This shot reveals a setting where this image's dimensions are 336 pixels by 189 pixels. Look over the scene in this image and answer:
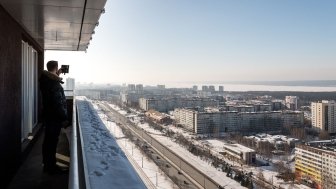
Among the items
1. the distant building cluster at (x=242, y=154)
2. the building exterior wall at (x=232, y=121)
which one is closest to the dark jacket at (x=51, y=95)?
the distant building cluster at (x=242, y=154)

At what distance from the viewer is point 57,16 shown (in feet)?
9.50

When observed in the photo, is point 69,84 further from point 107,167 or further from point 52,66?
point 107,167

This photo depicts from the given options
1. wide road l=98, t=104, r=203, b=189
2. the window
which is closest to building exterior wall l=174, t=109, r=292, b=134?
wide road l=98, t=104, r=203, b=189

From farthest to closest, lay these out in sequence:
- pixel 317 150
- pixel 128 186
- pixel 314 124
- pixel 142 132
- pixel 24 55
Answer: pixel 314 124, pixel 142 132, pixel 317 150, pixel 24 55, pixel 128 186

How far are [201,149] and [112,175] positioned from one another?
957 inches

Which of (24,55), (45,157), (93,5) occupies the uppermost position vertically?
(93,5)

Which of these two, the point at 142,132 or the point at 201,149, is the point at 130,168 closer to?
the point at 201,149

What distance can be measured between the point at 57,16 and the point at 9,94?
31.6 inches

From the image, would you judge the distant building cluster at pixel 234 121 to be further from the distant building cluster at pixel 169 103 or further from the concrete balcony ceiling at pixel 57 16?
the concrete balcony ceiling at pixel 57 16

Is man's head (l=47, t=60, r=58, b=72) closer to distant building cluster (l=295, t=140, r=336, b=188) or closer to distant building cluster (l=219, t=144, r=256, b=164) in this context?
distant building cluster (l=295, t=140, r=336, b=188)

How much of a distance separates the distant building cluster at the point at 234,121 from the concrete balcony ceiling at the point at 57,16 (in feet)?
106

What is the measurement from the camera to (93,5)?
254 cm

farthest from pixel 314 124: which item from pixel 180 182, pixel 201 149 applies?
pixel 180 182

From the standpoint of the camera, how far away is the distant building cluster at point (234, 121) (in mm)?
36250
